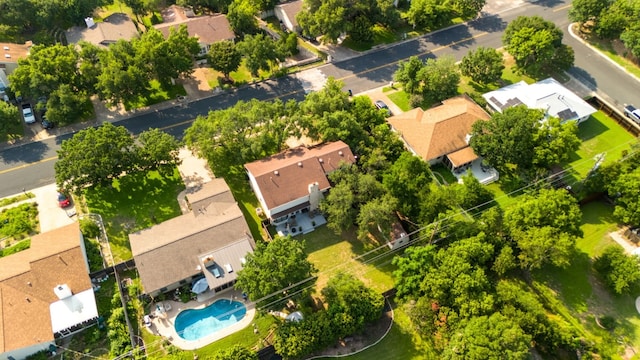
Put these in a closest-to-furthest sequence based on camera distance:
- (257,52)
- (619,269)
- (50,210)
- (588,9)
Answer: (619,269) < (50,210) < (257,52) < (588,9)

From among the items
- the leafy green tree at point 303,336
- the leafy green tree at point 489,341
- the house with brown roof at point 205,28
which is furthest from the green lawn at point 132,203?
the leafy green tree at point 489,341

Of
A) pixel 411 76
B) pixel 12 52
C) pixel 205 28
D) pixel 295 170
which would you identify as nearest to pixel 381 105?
pixel 411 76

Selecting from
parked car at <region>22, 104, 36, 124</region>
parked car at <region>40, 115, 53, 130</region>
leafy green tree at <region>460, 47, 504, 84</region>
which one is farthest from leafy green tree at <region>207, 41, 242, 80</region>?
leafy green tree at <region>460, 47, 504, 84</region>

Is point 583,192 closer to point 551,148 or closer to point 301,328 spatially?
point 551,148

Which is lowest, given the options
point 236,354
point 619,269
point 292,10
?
point 619,269

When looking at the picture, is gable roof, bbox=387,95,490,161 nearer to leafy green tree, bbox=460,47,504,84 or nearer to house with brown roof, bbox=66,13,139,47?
leafy green tree, bbox=460,47,504,84

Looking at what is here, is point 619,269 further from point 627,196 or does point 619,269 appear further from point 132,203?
point 132,203

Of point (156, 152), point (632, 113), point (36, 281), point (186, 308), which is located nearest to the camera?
point (36, 281)
